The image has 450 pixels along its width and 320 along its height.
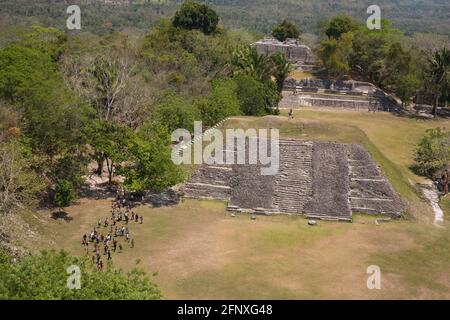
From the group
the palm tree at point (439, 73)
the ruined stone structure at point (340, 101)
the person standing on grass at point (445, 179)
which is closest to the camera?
the person standing on grass at point (445, 179)

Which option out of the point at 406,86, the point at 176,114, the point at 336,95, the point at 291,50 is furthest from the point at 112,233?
the point at 291,50

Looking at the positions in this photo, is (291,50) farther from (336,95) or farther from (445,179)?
(445,179)

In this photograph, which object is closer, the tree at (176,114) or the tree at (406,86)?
the tree at (176,114)

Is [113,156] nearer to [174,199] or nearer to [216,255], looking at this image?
[174,199]

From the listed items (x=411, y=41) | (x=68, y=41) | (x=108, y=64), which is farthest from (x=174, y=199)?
(x=411, y=41)

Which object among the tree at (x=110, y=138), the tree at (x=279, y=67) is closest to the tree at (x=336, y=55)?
the tree at (x=279, y=67)

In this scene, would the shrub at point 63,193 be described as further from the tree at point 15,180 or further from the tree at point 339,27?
the tree at point 339,27
